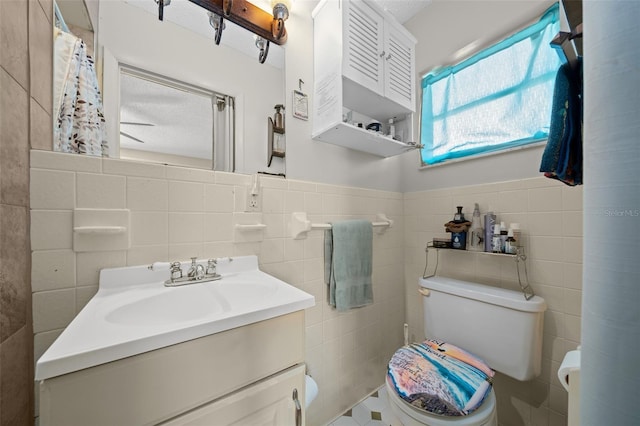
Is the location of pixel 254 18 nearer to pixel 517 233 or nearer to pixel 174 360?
pixel 174 360

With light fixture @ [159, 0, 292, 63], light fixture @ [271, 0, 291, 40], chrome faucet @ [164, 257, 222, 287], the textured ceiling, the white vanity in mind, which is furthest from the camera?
the textured ceiling

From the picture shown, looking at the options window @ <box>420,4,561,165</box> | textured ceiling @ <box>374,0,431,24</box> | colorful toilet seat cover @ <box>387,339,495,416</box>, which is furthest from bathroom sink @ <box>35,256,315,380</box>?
textured ceiling @ <box>374,0,431,24</box>

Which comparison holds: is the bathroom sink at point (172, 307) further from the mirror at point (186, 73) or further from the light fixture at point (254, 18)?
the light fixture at point (254, 18)

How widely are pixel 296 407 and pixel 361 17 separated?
5.21 feet

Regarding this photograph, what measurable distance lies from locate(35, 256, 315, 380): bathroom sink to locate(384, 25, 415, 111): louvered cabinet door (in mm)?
1155

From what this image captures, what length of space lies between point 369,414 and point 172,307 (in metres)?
1.25

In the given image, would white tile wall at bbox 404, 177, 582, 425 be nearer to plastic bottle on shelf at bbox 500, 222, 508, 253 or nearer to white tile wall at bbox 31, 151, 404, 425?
plastic bottle on shelf at bbox 500, 222, 508, 253

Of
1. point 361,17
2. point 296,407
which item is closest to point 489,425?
point 296,407

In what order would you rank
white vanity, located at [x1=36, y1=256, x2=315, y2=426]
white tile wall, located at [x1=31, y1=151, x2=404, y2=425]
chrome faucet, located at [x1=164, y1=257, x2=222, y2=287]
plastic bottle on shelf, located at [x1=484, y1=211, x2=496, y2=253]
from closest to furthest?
1. white vanity, located at [x1=36, y1=256, x2=315, y2=426]
2. white tile wall, located at [x1=31, y1=151, x2=404, y2=425]
3. chrome faucet, located at [x1=164, y1=257, x2=222, y2=287]
4. plastic bottle on shelf, located at [x1=484, y1=211, x2=496, y2=253]

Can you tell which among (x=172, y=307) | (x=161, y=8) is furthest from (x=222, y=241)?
(x=161, y=8)

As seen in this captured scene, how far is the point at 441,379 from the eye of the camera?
0.88 meters

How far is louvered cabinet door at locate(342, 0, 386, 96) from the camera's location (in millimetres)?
1109

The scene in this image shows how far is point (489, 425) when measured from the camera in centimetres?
82

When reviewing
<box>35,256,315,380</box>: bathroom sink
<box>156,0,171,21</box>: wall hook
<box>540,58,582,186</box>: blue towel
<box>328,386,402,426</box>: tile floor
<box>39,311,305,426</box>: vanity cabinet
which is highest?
<box>156,0,171,21</box>: wall hook
